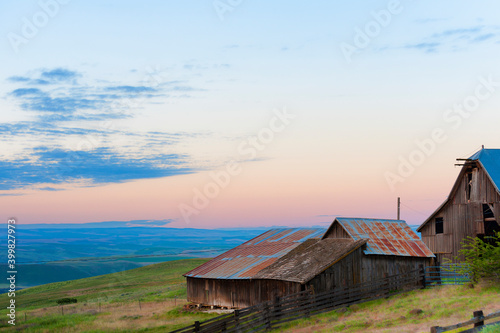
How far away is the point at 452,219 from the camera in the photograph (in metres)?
39.0

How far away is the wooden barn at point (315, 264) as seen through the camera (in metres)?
34.4

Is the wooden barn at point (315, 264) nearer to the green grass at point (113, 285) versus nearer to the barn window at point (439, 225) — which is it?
the barn window at point (439, 225)

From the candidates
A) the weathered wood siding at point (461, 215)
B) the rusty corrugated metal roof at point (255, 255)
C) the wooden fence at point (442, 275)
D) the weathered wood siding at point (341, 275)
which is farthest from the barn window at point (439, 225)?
the rusty corrugated metal roof at point (255, 255)

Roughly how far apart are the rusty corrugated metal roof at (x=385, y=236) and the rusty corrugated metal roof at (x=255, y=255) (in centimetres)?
601

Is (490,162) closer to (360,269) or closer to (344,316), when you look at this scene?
(360,269)

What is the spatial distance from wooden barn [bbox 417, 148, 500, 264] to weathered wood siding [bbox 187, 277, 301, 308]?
43.9 ft

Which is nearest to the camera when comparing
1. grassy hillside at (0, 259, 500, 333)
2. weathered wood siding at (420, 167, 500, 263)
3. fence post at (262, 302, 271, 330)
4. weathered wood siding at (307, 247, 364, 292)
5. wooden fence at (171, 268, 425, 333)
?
grassy hillside at (0, 259, 500, 333)

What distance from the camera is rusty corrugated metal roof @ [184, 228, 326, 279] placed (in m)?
40.8

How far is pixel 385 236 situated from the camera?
39.1m

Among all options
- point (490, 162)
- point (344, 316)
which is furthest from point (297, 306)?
point (490, 162)

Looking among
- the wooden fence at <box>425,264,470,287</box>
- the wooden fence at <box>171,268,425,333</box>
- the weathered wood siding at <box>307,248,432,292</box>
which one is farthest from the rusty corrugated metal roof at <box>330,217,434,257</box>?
the wooden fence at <box>171,268,425,333</box>

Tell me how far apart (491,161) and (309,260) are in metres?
14.8

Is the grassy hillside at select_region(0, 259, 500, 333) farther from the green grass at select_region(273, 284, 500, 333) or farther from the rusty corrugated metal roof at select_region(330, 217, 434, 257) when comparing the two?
the rusty corrugated metal roof at select_region(330, 217, 434, 257)

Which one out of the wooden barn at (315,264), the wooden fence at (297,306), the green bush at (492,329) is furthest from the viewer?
the wooden barn at (315,264)
